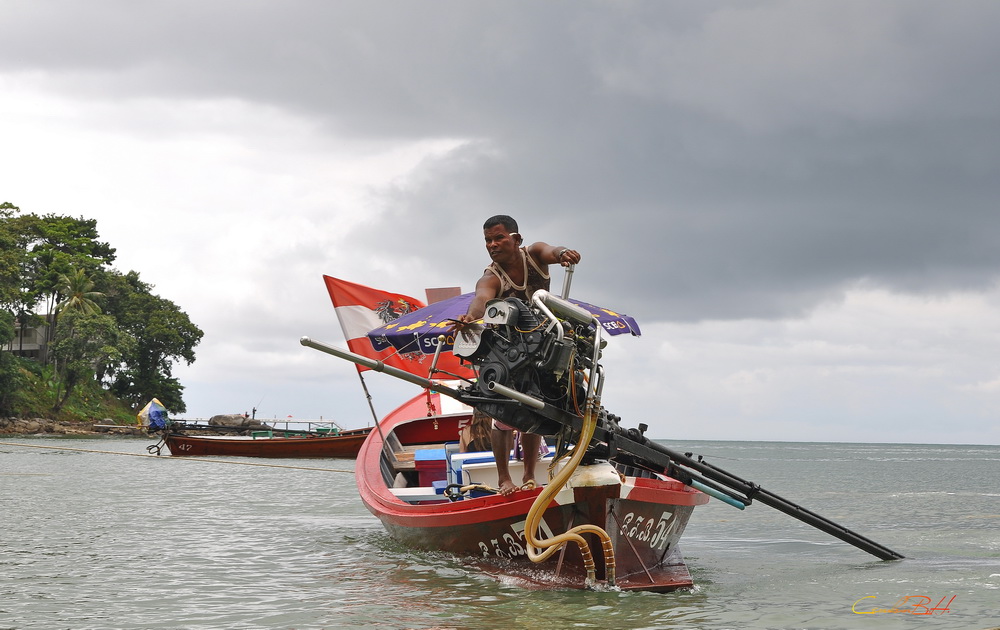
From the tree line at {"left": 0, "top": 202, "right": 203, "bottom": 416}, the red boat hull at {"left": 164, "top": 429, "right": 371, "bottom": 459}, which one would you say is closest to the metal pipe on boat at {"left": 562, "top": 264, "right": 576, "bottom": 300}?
the red boat hull at {"left": 164, "top": 429, "right": 371, "bottom": 459}

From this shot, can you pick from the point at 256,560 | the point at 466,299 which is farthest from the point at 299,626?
the point at 466,299

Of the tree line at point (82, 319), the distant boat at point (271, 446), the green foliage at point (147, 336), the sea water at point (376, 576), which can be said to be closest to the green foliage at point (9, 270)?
the tree line at point (82, 319)

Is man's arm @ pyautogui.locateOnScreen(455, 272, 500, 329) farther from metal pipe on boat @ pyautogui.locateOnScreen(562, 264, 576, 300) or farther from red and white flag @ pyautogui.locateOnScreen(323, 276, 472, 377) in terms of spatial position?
red and white flag @ pyautogui.locateOnScreen(323, 276, 472, 377)

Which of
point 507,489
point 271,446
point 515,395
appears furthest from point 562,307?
point 271,446

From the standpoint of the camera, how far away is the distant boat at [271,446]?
3622 cm

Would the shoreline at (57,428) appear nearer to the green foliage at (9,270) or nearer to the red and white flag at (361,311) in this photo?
the green foliage at (9,270)

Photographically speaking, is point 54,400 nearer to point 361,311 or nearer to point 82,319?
point 82,319

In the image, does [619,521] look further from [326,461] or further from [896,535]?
[326,461]

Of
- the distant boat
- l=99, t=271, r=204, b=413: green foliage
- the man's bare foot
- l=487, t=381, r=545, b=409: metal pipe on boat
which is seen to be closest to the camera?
l=487, t=381, r=545, b=409: metal pipe on boat

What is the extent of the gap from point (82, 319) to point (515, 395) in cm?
5677

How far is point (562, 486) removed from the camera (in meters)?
6.22

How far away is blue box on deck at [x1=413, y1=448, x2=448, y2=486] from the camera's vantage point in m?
10.9

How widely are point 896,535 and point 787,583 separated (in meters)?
6.25

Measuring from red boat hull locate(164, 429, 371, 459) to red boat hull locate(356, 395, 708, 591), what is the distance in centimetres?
2854
